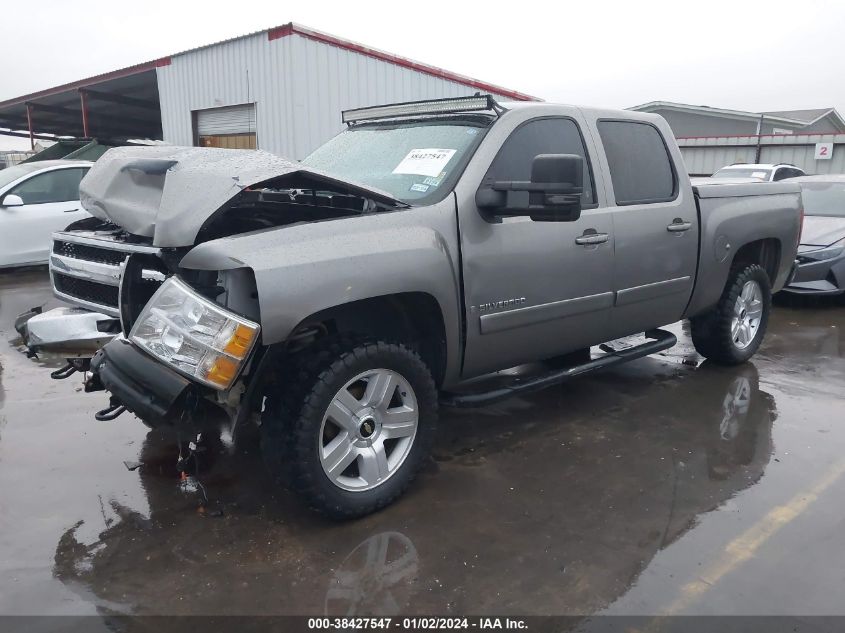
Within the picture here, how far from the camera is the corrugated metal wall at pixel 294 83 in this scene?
472 inches

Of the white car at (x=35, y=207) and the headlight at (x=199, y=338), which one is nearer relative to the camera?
the headlight at (x=199, y=338)

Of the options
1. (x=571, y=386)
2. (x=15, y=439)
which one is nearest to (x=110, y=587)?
(x=15, y=439)

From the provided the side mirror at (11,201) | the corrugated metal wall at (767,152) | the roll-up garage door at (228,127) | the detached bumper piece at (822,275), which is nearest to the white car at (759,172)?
the detached bumper piece at (822,275)

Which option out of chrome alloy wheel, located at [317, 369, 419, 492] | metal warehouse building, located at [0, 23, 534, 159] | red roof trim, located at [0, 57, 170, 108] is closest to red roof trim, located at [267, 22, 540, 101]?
metal warehouse building, located at [0, 23, 534, 159]

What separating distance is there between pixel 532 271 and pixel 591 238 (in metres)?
0.53

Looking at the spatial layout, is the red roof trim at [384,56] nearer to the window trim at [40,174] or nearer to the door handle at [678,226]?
the window trim at [40,174]

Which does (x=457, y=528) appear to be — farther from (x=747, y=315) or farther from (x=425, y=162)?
(x=747, y=315)

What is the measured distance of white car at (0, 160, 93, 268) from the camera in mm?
8531

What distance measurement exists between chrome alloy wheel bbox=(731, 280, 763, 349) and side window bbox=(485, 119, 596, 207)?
206cm

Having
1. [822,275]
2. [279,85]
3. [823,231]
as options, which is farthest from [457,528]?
[279,85]

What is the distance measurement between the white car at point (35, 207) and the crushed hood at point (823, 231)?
28.8 ft

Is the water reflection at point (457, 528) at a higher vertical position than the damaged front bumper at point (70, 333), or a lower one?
lower

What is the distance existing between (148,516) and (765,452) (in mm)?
3362

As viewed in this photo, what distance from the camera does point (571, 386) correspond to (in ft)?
16.7
